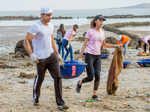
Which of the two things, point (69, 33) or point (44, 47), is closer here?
point (44, 47)

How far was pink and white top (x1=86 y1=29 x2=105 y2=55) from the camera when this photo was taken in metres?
6.54

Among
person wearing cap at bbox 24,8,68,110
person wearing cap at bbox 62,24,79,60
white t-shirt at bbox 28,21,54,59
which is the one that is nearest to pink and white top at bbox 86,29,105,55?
person wearing cap at bbox 24,8,68,110

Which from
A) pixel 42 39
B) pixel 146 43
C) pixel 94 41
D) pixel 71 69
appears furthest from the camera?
pixel 146 43

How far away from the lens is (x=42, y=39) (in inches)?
221

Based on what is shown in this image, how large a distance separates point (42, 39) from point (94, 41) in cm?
134

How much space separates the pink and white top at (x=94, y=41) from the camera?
21.5 ft

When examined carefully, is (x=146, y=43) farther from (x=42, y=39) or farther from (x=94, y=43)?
(x=42, y=39)

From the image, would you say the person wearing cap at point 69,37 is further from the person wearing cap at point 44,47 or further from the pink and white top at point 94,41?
the person wearing cap at point 44,47

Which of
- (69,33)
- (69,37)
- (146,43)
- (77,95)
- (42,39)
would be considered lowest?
(77,95)

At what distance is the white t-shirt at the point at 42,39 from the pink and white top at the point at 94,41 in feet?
3.58

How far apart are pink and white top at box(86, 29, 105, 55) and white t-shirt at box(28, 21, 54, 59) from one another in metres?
1.09

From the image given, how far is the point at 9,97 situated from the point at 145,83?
3.77 metres

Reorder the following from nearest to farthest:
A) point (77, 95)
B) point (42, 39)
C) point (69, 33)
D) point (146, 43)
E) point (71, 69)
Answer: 1. point (42, 39)
2. point (77, 95)
3. point (71, 69)
4. point (69, 33)
5. point (146, 43)

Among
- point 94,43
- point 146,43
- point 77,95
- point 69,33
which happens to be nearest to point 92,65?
point 94,43
